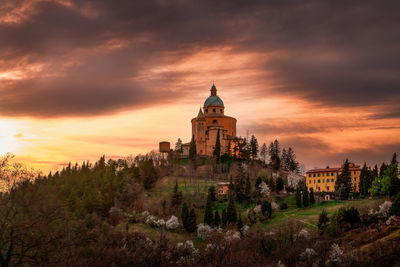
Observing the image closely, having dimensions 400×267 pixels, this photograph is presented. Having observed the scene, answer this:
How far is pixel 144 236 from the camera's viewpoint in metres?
57.0

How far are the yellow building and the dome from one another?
3256cm

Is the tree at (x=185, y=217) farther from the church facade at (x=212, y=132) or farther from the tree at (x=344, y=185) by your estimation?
the church facade at (x=212, y=132)

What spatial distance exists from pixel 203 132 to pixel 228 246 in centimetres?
5578

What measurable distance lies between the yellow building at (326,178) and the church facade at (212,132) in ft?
61.7

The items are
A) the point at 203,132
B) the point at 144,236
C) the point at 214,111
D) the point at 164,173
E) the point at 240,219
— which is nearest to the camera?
the point at 144,236

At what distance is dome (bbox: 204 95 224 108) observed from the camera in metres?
A: 114

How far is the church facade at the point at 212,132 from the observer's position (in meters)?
101

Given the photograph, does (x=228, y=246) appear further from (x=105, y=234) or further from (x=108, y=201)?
(x=108, y=201)

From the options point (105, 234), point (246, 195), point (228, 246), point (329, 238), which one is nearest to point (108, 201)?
point (105, 234)

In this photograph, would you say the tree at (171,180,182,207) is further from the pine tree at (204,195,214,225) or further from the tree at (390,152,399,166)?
the tree at (390,152,399,166)

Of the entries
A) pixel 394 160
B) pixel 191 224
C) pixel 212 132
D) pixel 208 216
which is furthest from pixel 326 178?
pixel 191 224

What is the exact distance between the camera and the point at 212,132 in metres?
102

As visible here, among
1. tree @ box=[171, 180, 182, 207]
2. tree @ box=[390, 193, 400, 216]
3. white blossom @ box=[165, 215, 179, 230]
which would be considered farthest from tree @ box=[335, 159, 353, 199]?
white blossom @ box=[165, 215, 179, 230]

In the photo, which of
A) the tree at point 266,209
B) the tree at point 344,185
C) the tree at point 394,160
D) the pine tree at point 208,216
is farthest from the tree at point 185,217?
the tree at point 394,160
